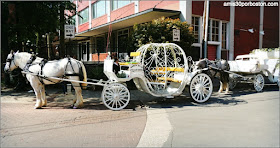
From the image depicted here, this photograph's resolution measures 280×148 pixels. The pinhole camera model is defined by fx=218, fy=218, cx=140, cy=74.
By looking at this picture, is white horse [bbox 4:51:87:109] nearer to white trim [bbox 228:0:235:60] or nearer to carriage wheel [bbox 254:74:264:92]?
carriage wheel [bbox 254:74:264:92]

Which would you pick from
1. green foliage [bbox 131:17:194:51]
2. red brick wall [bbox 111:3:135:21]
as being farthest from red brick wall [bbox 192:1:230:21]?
red brick wall [bbox 111:3:135:21]

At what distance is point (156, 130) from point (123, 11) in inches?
668

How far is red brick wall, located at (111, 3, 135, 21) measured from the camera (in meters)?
19.1

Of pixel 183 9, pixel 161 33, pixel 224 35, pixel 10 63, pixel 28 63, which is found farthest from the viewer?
pixel 224 35

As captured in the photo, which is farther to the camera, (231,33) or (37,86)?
(231,33)

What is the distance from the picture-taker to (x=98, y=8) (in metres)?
26.1

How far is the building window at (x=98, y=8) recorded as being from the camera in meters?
24.7

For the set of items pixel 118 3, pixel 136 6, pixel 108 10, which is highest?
pixel 118 3

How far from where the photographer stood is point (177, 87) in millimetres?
8281

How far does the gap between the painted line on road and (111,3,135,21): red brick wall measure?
1398 cm

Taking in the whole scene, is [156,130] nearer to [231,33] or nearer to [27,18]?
[27,18]

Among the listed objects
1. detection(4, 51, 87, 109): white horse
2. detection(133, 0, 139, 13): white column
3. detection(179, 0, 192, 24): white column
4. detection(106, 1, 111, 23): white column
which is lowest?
detection(4, 51, 87, 109): white horse

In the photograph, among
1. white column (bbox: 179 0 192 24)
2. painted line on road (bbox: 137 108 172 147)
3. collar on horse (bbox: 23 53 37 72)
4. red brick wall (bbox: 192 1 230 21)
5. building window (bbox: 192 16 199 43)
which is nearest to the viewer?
painted line on road (bbox: 137 108 172 147)

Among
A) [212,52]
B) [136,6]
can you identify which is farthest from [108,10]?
[212,52]
